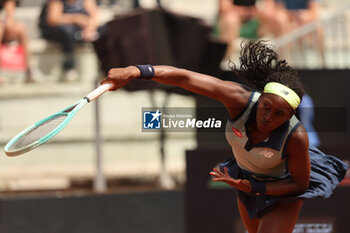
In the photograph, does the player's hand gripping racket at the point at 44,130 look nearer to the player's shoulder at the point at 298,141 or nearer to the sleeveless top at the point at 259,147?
the sleeveless top at the point at 259,147

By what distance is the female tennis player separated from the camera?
3.63 meters

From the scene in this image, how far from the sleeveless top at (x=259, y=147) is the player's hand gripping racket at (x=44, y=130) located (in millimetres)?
806

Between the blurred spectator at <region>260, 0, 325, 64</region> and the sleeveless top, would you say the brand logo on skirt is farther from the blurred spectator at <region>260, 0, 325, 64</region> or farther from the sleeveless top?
the blurred spectator at <region>260, 0, 325, 64</region>

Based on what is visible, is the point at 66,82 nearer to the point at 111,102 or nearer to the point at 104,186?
the point at 111,102

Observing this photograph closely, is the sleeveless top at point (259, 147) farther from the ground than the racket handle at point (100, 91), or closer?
closer

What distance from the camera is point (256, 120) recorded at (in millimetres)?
3719

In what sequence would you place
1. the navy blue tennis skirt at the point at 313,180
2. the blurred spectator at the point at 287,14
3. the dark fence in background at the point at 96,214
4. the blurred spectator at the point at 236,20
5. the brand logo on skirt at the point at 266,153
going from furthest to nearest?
the blurred spectator at the point at 287,14 → the blurred spectator at the point at 236,20 → the dark fence in background at the point at 96,214 → the navy blue tennis skirt at the point at 313,180 → the brand logo on skirt at the point at 266,153

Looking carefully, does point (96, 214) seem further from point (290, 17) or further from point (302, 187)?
point (290, 17)

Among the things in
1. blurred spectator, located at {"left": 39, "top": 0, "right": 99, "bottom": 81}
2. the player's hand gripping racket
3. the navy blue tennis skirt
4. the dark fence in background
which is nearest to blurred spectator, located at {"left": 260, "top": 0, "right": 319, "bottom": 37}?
blurred spectator, located at {"left": 39, "top": 0, "right": 99, "bottom": 81}

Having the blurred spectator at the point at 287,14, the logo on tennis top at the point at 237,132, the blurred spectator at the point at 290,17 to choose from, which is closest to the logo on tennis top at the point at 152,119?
the logo on tennis top at the point at 237,132

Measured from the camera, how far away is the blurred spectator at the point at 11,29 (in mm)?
6551

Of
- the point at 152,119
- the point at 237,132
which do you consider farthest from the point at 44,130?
the point at 237,132

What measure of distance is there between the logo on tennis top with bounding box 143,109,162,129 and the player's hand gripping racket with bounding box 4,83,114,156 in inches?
22.1

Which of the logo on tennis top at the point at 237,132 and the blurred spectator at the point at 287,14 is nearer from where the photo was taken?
the logo on tennis top at the point at 237,132
